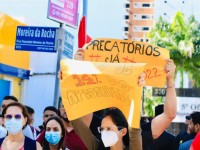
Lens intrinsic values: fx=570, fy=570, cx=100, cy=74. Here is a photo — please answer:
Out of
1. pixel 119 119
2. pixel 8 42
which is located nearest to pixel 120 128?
pixel 119 119

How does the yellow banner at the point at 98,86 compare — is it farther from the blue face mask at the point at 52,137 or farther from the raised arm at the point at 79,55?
the blue face mask at the point at 52,137

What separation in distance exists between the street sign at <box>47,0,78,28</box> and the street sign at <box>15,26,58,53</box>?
25cm

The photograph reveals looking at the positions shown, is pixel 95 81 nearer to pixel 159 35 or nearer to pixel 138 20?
pixel 159 35

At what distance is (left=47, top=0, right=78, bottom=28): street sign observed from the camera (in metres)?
9.34

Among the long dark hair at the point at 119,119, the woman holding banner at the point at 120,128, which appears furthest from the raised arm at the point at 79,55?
the long dark hair at the point at 119,119

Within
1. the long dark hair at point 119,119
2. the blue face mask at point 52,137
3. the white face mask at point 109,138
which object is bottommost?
the blue face mask at point 52,137

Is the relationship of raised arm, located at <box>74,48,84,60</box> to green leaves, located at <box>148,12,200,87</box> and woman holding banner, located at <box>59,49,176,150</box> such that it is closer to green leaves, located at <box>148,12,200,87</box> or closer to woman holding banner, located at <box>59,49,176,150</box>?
woman holding banner, located at <box>59,49,176,150</box>

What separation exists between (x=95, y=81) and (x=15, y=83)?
10.3m

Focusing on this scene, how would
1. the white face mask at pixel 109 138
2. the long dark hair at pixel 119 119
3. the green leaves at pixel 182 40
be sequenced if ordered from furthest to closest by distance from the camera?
the green leaves at pixel 182 40 < the long dark hair at pixel 119 119 < the white face mask at pixel 109 138

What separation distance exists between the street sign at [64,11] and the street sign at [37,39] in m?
0.25

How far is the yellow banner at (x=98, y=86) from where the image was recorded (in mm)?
4898

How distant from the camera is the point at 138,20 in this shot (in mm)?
114562

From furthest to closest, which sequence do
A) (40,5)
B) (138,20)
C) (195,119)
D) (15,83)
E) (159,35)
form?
1. (138,20)
2. (159,35)
3. (40,5)
4. (15,83)
5. (195,119)

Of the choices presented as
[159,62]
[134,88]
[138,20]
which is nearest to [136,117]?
[134,88]
